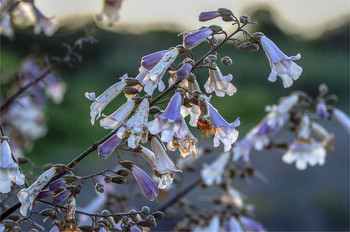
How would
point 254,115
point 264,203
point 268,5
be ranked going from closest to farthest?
point 264,203, point 254,115, point 268,5

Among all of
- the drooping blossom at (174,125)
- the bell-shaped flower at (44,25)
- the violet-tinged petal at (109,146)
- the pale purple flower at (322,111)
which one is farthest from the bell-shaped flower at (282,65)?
the bell-shaped flower at (44,25)

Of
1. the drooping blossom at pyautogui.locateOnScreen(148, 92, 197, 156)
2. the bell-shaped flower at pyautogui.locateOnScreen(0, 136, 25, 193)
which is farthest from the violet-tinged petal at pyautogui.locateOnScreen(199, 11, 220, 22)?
the bell-shaped flower at pyautogui.locateOnScreen(0, 136, 25, 193)

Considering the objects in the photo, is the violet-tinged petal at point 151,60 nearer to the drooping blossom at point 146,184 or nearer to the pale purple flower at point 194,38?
the pale purple flower at point 194,38

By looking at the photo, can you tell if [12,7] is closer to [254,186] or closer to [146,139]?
[146,139]

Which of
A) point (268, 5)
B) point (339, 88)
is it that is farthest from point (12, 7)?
point (268, 5)

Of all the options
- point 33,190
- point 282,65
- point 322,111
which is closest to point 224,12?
point 282,65

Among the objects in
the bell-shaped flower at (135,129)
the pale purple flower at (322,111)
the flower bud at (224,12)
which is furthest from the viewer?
the pale purple flower at (322,111)
